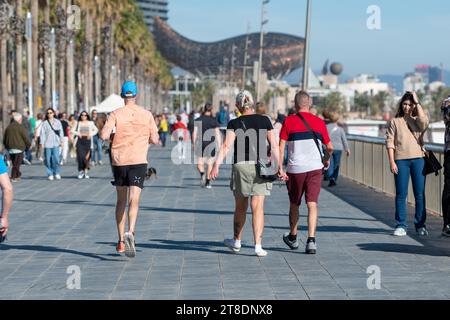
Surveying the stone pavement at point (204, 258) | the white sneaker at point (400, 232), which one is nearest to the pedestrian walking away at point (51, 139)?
the stone pavement at point (204, 258)

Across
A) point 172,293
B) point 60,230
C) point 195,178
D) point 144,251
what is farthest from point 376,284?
point 195,178

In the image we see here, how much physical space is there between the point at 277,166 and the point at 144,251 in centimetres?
163

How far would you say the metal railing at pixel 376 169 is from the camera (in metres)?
14.9

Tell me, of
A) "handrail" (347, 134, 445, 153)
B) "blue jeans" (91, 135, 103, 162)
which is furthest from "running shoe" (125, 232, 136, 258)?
"blue jeans" (91, 135, 103, 162)

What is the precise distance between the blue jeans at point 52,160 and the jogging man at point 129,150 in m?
13.8

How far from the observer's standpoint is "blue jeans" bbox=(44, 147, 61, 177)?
24.5 metres

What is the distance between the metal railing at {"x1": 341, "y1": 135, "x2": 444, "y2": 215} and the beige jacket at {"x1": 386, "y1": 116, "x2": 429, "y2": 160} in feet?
5.37

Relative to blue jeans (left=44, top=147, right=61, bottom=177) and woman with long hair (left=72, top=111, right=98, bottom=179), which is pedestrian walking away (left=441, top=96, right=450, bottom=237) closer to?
blue jeans (left=44, top=147, right=61, bottom=177)

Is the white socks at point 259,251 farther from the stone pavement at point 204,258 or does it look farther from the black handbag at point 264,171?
the black handbag at point 264,171

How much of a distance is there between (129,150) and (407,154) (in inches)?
137

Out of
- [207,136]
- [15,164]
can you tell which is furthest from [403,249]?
[15,164]

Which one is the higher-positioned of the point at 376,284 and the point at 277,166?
the point at 277,166
